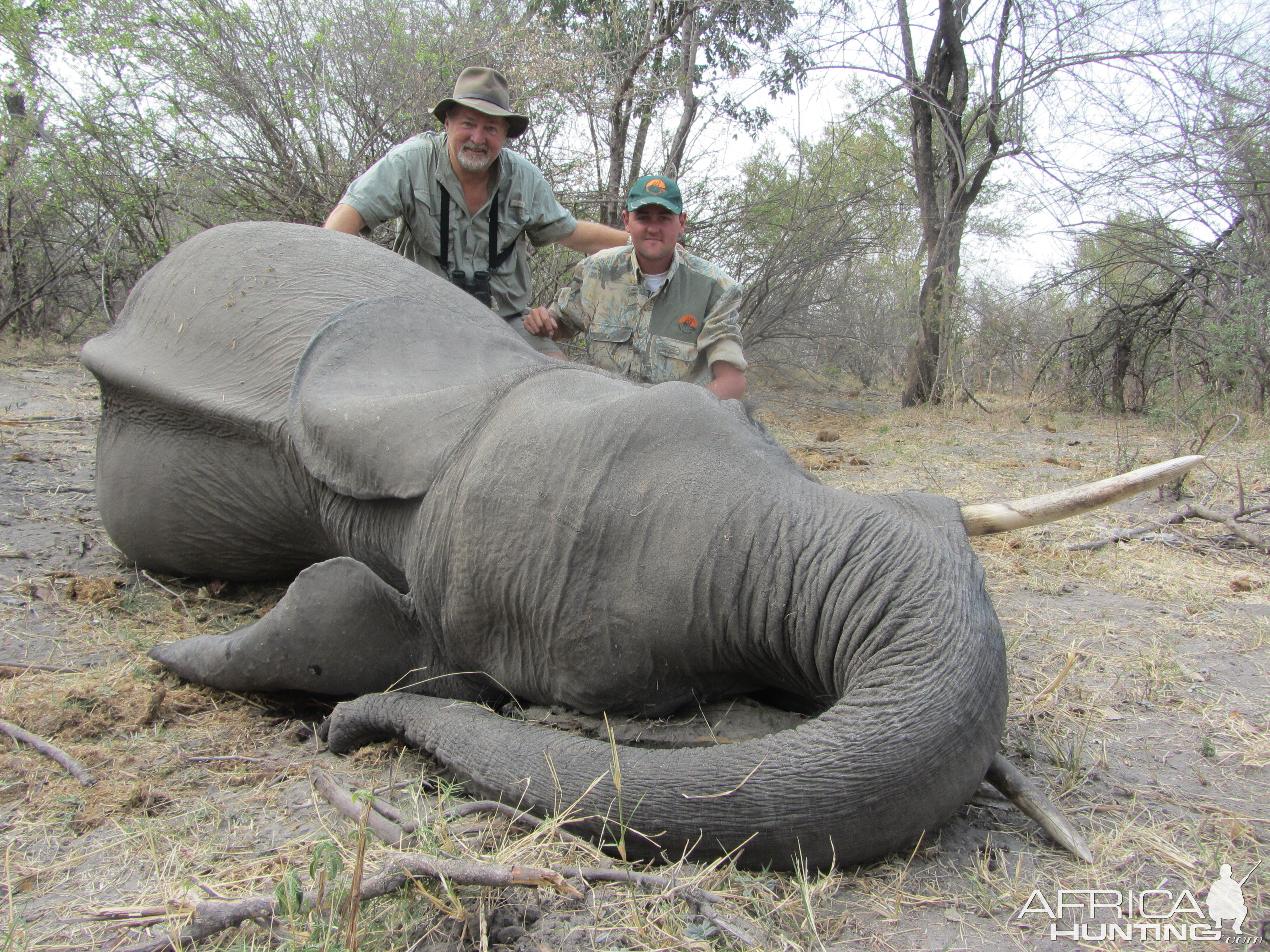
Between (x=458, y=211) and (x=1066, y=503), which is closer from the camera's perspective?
(x=1066, y=503)

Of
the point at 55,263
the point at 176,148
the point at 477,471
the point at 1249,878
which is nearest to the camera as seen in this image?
the point at 1249,878

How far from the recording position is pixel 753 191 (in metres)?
10.3

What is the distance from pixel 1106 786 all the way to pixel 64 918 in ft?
7.18

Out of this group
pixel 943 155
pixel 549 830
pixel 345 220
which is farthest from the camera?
pixel 943 155

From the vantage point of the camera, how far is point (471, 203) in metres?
4.75

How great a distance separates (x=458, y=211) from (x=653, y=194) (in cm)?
106

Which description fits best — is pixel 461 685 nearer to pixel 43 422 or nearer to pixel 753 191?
pixel 43 422

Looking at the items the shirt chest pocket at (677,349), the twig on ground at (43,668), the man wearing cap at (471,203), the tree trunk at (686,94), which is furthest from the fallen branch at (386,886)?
the tree trunk at (686,94)

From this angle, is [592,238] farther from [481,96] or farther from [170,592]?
Answer: [170,592]

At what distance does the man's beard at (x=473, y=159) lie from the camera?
4.48 meters

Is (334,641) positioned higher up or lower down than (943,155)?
lower down

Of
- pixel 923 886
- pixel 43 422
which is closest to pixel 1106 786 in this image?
pixel 923 886

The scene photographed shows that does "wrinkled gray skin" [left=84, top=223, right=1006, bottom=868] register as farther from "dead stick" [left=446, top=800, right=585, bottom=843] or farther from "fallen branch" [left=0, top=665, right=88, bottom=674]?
"fallen branch" [left=0, top=665, right=88, bottom=674]

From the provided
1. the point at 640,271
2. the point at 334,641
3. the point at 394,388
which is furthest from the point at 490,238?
the point at 334,641
